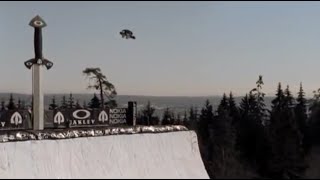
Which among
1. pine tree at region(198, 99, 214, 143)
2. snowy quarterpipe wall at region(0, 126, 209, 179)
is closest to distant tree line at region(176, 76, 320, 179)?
snowy quarterpipe wall at region(0, 126, 209, 179)

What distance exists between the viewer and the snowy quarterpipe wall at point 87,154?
970 centimetres

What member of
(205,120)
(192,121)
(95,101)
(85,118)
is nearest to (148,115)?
(192,121)

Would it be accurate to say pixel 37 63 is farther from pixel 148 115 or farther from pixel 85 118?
pixel 148 115

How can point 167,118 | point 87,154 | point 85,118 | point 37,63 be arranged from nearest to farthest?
point 87,154
point 37,63
point 85,118
point 167,118

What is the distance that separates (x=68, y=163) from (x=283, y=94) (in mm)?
5237

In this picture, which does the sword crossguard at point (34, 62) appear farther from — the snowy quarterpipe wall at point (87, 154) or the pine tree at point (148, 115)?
the pine tree at point (148, 115)

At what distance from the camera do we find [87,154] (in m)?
11.3

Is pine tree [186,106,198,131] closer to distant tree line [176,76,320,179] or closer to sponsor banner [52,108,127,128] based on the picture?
sponsor banner [52,108,127,128]

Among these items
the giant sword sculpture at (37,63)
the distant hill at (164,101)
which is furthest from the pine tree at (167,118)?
the giant sword sculpture at (37,63)

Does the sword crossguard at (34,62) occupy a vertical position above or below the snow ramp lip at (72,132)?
above

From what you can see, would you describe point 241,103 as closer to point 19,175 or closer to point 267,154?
point 19,175

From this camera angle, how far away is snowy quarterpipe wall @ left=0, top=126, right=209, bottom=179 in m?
9.70

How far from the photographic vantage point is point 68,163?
11.1 metres

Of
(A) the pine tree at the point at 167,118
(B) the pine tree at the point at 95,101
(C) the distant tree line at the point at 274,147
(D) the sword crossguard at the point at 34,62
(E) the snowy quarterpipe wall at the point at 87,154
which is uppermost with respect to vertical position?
(D) the sword crossguard at the point at 34,62
